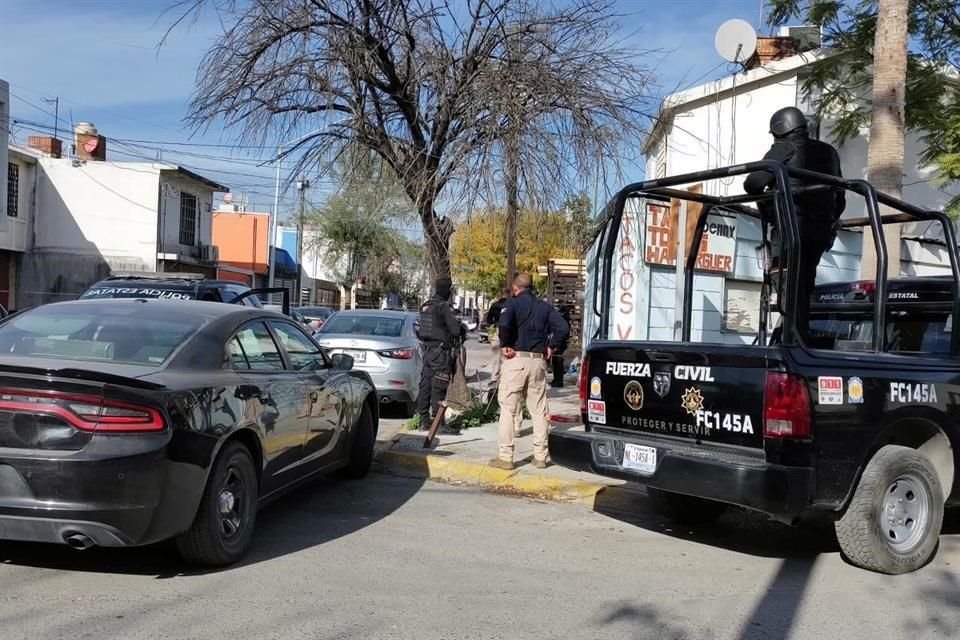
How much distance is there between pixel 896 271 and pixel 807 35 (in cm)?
966

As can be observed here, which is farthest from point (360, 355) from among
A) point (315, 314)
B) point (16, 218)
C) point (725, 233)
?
point (16, 218)

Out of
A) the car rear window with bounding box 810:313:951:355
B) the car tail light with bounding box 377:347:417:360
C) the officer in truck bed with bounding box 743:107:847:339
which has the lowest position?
the car tail light with bounding box 377:347:417:360

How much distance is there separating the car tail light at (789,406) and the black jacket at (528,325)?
3.23m

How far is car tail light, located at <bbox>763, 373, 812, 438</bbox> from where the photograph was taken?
502 cm

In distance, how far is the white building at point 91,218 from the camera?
106 feet

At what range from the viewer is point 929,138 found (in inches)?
479

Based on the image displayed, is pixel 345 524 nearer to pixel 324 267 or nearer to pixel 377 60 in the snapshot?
pixel 377 60

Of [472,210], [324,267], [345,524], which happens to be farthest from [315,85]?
[324,267]

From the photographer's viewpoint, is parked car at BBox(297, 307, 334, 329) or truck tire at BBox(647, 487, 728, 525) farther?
parked car at BBox(297, 307, 334, 329)

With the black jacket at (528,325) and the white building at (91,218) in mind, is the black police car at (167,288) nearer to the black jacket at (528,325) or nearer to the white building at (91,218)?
the black jacket at (528,325)

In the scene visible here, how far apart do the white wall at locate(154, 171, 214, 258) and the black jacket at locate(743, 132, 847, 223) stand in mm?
30796

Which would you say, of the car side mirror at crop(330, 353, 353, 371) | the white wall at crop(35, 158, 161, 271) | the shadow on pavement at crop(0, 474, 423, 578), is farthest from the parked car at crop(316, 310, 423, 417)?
the white wall at crop(35, 158, 161, 271)

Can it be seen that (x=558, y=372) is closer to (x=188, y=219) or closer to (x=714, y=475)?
(x=714, y=475)

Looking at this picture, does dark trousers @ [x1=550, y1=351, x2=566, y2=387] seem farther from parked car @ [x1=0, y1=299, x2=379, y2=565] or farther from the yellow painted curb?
parked car @ [x1=0, y1=299, x2=379, y2=565]
